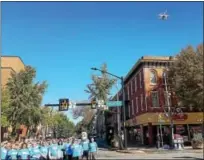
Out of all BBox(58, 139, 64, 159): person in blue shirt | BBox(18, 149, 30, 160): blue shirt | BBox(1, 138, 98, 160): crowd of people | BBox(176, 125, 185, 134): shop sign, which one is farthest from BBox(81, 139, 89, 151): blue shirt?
BBox(176, 125, 185, 134): shop sign

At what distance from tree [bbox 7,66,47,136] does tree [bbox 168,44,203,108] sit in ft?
57.3

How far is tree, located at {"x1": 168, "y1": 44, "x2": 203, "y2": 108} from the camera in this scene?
37.8 metres

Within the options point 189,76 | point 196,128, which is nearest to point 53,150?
point 189,76

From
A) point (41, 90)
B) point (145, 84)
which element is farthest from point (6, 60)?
point (145, 84)

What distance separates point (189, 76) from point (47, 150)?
23.3 meters

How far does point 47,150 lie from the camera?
19.4m

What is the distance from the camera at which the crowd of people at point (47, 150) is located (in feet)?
53.3

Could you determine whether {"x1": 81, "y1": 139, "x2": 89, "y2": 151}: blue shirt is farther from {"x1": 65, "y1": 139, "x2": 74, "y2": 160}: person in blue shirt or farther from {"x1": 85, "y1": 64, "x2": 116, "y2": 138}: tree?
{"x1": 85, "y1": 64, "x2": 116, "y2": 138}: tree

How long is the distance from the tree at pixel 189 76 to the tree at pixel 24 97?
17.5m

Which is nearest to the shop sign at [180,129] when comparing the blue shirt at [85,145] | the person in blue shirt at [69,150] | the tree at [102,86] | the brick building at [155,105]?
the brick building at [155,105]

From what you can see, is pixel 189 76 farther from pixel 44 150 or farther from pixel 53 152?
pixel 44 150

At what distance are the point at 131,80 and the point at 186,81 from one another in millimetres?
16457

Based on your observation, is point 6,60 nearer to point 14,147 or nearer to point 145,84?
point 145,84

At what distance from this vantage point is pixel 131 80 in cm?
5569
